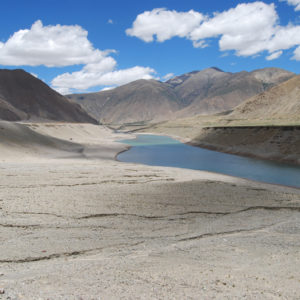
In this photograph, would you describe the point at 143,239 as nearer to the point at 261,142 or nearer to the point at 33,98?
the point at 261,142

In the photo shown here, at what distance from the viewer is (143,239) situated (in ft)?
29.6

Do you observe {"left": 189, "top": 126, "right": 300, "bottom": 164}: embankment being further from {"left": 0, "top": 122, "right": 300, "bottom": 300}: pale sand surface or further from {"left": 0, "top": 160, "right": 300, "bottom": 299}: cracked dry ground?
{"left": 0, "top": 160, "right": 300, "bottom": 299}: cracked dry ground

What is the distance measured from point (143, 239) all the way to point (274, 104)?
101 metres

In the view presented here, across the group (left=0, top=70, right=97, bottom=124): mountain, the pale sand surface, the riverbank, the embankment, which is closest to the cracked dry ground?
the pale sand surface

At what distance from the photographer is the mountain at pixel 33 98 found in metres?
133

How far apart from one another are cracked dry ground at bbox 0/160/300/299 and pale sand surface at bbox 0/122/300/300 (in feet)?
0.08

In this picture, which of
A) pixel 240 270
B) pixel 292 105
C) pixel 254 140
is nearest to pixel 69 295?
pixel 240 270

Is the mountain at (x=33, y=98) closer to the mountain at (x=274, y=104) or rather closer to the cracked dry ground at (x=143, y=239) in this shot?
the mountain at (x=274, y=104)

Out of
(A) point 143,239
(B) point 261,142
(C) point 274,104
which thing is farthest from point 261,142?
(C) point 274,104

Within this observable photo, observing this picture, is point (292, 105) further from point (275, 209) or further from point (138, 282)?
point (138, 282)

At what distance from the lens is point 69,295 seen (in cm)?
525

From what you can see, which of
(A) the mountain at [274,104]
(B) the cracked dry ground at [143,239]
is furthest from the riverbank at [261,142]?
(A) the mountain at [274,104]

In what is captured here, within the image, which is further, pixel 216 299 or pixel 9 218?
pixel 9 218

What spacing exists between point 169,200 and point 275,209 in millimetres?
4540
